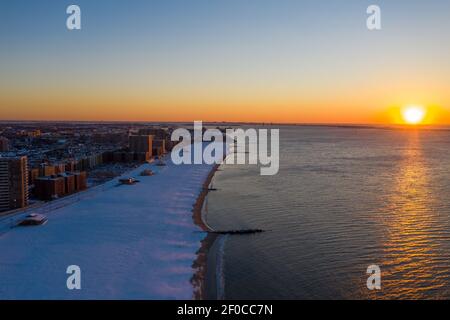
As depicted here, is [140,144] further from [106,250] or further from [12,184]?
[106,250]

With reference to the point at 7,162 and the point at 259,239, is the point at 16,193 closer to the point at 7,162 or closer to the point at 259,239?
the point at 7,162

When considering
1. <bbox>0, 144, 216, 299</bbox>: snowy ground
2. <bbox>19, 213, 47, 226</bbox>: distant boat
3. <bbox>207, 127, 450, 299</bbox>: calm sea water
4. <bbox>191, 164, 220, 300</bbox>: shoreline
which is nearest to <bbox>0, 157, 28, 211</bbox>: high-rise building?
<bbox>0, 144, 216, 299</bbox>: snowy ground

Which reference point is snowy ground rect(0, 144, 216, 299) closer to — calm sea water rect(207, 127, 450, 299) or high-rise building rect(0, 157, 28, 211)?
calm sea water rect(207, 127, 450, 299)

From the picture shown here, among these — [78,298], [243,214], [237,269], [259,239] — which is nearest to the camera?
[78,298]

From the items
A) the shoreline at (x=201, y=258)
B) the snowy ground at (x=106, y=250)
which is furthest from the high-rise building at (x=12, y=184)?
the shoreline at (x=201, y=258)

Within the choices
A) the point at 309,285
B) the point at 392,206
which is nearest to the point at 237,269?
the point at 309,285

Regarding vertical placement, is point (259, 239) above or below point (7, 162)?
below

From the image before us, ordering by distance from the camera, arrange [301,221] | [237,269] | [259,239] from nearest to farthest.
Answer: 1. [237,269]
2. [259,239]
3. [301,221]

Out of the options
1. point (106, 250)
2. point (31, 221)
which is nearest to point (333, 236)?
point (106, 250)
